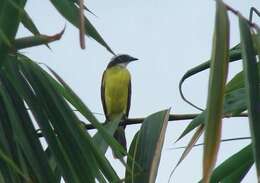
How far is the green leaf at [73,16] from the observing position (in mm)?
1799

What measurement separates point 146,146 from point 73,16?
52 cm

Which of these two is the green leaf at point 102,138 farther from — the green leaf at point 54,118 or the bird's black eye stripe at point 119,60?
the bird's black eye stripe at point 119,60

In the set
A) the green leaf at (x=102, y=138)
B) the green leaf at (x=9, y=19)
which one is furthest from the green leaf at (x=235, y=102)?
the green leaf at (x=9, y=19)

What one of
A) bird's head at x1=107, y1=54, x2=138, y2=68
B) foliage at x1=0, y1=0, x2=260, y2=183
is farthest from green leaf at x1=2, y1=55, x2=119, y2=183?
bird's head at x1=107, y1=54, x2=138, y2=68

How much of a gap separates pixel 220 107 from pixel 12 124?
0.79 meters

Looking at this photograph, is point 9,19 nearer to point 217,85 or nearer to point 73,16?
point 73,16

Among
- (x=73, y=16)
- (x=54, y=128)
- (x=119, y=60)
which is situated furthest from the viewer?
(x=119, y=60)

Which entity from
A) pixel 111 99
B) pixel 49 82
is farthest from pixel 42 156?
pixel 111 99

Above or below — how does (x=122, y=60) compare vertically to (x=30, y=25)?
below

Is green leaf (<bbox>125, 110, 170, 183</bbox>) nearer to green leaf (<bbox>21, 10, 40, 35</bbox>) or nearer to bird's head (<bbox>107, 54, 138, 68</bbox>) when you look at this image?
green leaf (<bbox>21, 10, 40, 35</bbox>)

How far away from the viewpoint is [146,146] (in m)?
2.05

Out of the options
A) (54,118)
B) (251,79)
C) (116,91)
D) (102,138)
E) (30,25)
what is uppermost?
(30,25)

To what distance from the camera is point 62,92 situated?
204 centimetres

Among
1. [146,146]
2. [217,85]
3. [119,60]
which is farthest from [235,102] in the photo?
[119,60]
